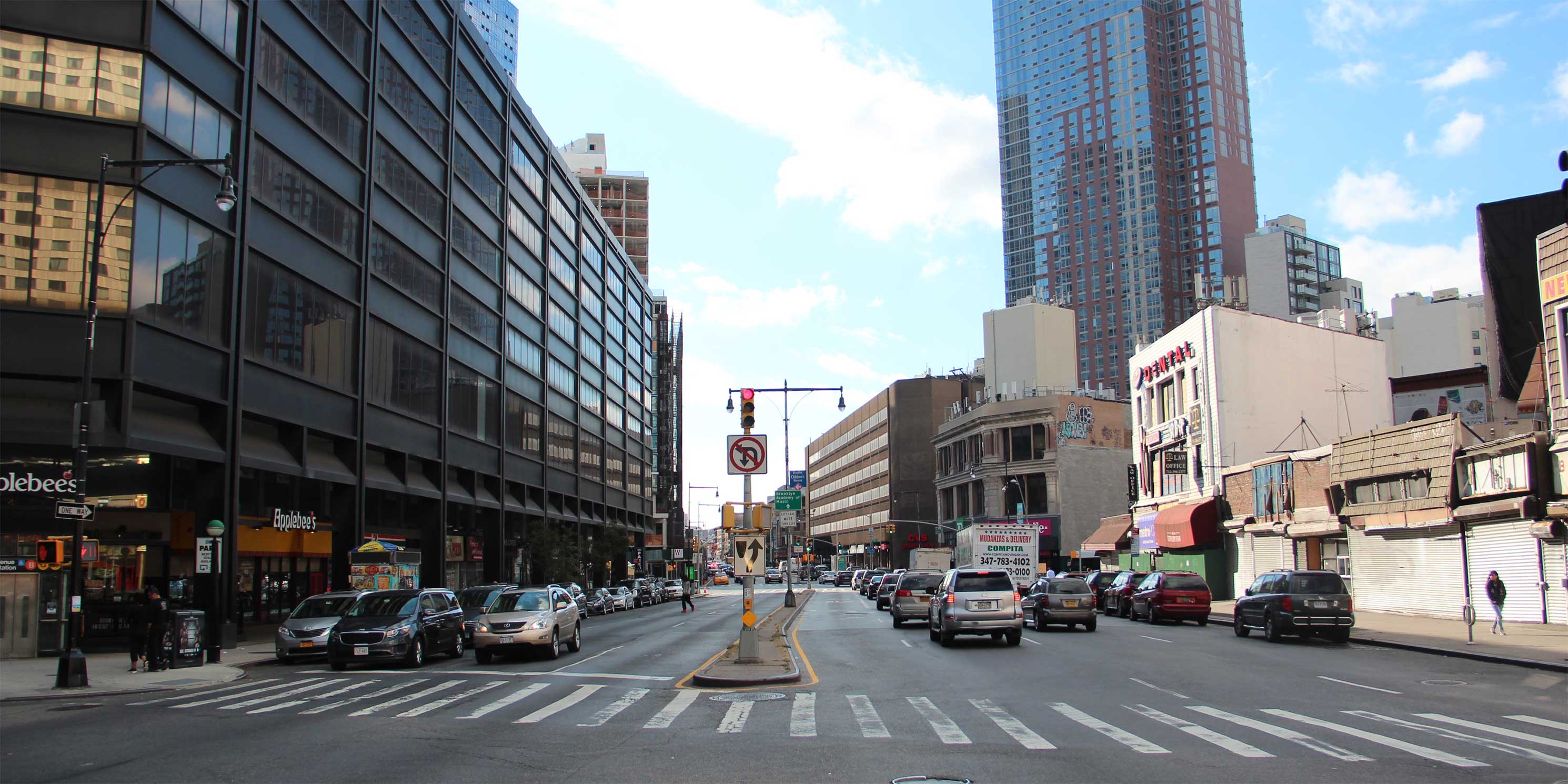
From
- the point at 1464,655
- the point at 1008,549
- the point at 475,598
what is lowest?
the point at 1464,655

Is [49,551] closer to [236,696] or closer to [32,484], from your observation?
[236,696]

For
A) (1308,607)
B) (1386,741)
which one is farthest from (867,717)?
(1308,607)

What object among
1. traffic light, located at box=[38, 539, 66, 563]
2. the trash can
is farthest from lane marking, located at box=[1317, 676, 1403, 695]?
traffic light, located at box=[38, 539, 66, 563]

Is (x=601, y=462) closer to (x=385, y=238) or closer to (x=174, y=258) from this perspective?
(x=385, y=238)

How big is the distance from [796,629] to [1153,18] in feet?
522

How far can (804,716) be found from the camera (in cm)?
1323

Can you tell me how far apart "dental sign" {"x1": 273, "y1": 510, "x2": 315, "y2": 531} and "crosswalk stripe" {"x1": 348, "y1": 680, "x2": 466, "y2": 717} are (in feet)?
59.3

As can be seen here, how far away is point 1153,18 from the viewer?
166 m

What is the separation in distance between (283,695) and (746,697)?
7.74 meters

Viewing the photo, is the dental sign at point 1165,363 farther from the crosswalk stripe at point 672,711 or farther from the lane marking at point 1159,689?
the crosswalk stripe at point 672,711

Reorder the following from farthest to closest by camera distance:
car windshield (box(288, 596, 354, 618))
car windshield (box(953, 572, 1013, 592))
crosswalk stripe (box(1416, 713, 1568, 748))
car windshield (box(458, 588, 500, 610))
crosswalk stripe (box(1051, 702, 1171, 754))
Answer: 1. car windshield (box(458, 588, 500, 610))
2. car windshield (box(953, 572, 1013, 592))
3. car windshield (box(288, 596, 354, 618))
4. crosswalk stripe (box(1416, 713, 1568, 748))
5. crosswalk stripe (box(1051, 702, 1171, 754))

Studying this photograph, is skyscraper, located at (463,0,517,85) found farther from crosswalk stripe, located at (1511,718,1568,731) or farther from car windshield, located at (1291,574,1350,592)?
crosswalk stripe, located at (1511,718,1568,731)

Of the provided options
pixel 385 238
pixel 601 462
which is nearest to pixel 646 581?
pixel 601 462

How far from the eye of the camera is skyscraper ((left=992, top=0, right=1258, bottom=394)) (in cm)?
15862
